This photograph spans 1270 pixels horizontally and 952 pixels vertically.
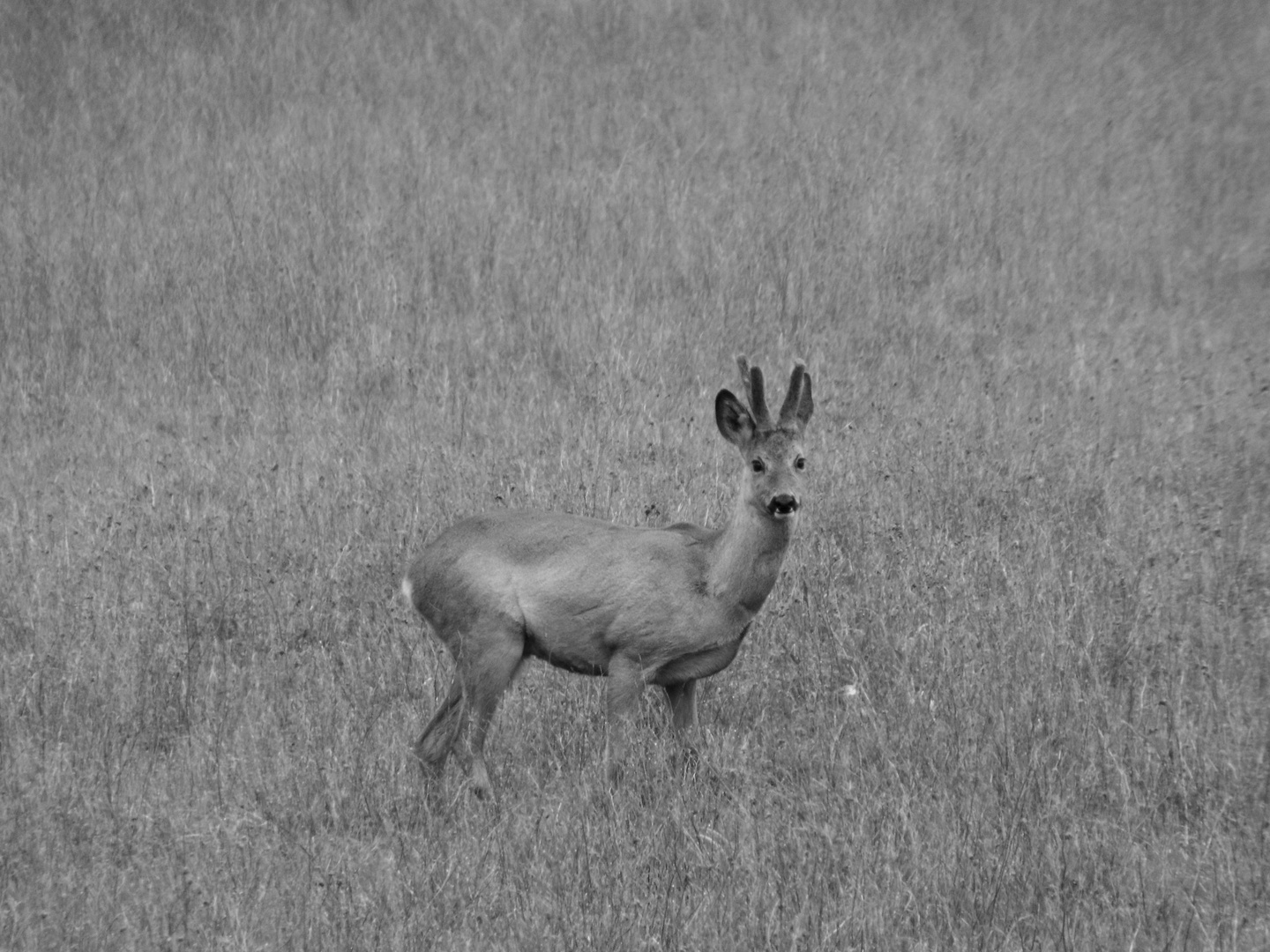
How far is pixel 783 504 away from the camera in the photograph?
5.79 metres

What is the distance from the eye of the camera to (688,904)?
4.66 meters

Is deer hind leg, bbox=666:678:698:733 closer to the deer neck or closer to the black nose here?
the deer neck

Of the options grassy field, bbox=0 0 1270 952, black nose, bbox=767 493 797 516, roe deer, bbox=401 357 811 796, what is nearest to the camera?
grassy field, bbox=0 0 1270 952

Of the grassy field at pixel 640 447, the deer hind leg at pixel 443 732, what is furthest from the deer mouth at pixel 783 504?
the deer hind leg at pixel 443 732

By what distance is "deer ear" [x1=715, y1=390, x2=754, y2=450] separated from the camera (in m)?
6.11

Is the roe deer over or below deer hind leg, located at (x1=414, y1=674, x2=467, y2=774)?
over

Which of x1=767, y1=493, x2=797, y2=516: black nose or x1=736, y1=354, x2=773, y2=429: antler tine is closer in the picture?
x1=767, y1=493, x2=797, y2=516: black nose

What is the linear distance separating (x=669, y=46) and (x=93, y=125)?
605 centimetres

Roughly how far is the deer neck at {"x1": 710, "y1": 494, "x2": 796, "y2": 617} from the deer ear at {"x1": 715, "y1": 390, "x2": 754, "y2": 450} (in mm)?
260

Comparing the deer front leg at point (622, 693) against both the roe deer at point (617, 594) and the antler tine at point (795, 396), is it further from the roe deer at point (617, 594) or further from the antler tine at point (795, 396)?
the antler tine at point (795, 396)

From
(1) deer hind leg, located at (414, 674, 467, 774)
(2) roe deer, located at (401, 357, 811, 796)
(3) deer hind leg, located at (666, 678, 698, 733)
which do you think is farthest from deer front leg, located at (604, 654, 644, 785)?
(1) deer hind leg, located at (414, 674, 467, 774)

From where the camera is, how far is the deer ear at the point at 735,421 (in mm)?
6113

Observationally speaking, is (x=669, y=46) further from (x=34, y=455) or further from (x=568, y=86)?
(x=34, y=455)

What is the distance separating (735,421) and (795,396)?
9.7 inches
